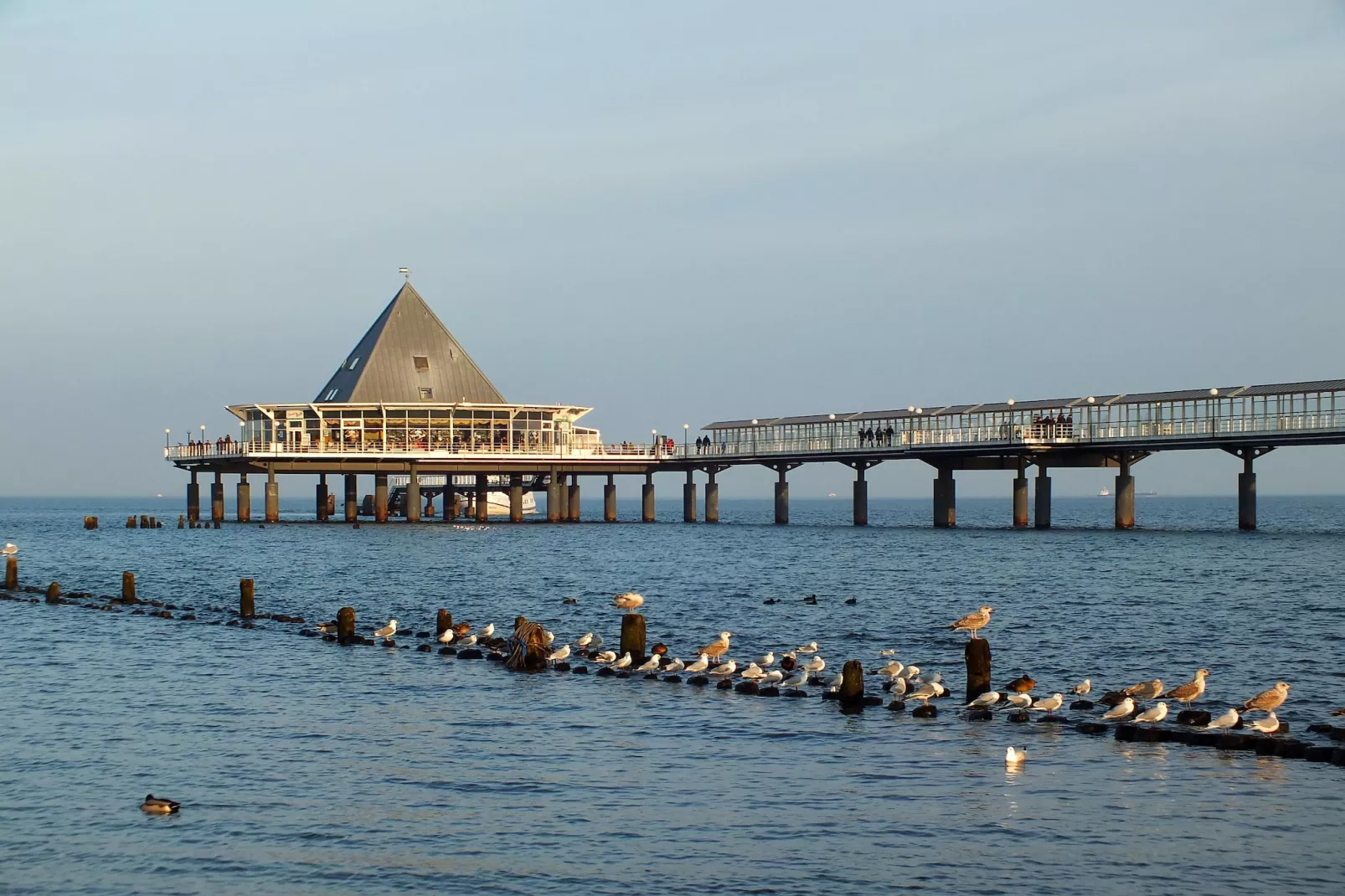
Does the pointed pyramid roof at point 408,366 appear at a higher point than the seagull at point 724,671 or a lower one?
higher

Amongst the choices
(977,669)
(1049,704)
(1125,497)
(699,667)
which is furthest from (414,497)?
(1049,704)

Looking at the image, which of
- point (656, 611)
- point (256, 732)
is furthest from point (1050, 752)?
point (656, 611)

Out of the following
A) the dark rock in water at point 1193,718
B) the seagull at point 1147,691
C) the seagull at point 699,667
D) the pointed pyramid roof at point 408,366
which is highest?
the pointed pyramid roof at point 408,366

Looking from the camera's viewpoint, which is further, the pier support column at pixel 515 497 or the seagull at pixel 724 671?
the pier support column at pixel 515 497

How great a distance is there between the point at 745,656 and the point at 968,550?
150ft

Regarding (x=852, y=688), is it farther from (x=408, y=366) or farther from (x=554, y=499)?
(x=408, y=366)

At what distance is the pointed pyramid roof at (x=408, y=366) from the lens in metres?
117

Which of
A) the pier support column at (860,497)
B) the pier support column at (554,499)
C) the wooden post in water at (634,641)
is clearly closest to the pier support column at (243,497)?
the pier support column at (554,499)

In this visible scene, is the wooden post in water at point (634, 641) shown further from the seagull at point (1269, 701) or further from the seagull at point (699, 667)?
the seagull at point (1269, 701)

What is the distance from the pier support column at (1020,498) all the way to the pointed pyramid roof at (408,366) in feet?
142

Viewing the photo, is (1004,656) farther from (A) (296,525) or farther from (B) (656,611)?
(A) (296,525)

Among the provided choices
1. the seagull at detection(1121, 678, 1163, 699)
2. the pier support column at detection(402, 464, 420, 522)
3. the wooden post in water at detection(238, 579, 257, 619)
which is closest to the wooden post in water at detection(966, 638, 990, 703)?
the seagull at detection(1121, 678, 1163, 699)

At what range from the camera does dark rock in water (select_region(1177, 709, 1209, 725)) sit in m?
25.7

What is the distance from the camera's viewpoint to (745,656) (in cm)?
3659
